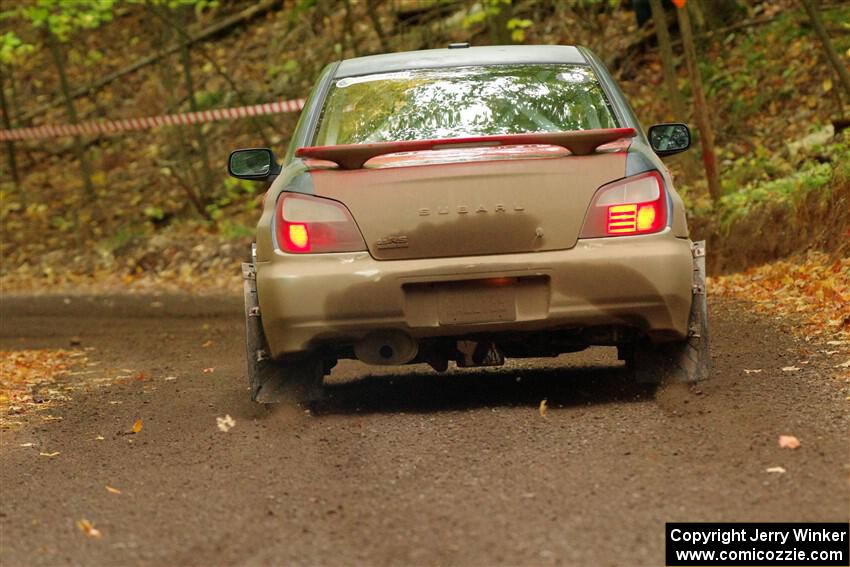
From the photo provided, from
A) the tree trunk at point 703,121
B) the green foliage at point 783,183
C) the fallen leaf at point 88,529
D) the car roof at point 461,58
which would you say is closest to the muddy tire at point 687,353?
the car roof at point 461,58

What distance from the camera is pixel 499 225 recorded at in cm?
576

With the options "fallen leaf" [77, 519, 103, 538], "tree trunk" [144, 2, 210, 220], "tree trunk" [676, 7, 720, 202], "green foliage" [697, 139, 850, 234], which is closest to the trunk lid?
"fallen leaf" [77, 519, 103, 538]

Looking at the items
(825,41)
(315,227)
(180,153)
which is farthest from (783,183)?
(180,153)

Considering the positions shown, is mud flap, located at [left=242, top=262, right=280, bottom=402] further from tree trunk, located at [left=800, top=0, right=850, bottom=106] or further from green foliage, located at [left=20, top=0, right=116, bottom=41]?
green foliage, located at [left=20, top=0, right=116, bottom=41]

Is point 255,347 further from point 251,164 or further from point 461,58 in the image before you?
point 461,58

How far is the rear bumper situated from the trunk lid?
58 millimetres

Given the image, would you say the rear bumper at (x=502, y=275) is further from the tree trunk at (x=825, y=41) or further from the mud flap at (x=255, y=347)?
the tree trunk at (x=825, y=41)

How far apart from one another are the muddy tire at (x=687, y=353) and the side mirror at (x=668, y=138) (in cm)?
53

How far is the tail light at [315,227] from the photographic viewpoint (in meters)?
5.82

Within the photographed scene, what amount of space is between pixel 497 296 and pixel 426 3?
19.1 meters

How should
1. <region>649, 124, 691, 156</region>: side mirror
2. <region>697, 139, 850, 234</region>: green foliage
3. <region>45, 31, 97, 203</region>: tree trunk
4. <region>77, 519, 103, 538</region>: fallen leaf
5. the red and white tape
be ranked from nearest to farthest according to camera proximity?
<region>77, 519, 103, 538</region>: fallen leaf
<region>649, 124, 691, 156</region>: side mirror
<region>697, 139, 850, 234</region>: green foliage
the red and white tape
<region>45, 31, 97, 203</region>: tree trunk

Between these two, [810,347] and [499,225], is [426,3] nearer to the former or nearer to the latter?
[810,347]

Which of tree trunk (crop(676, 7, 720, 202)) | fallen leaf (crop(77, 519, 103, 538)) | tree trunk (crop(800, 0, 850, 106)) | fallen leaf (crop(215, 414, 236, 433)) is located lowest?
tree trunk (crop(676, 7, 720, 202))

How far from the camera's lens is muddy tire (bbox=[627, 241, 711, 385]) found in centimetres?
618
